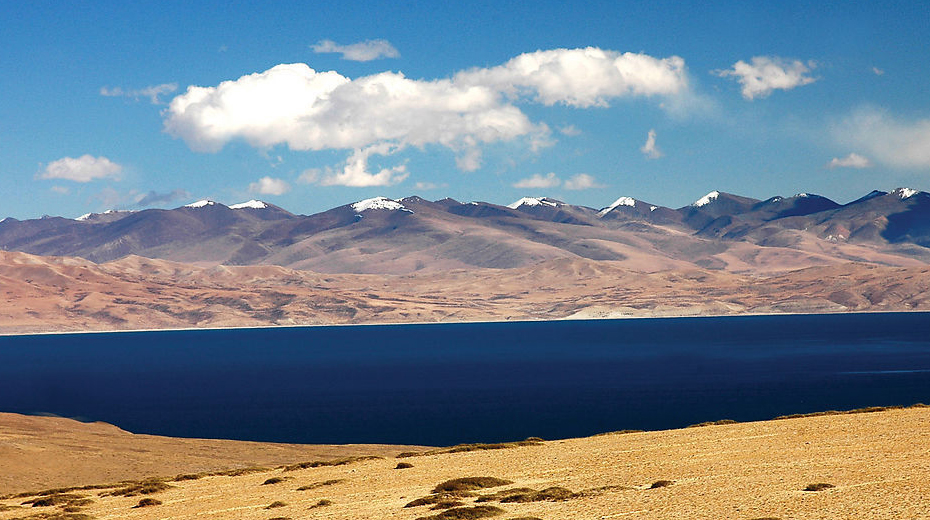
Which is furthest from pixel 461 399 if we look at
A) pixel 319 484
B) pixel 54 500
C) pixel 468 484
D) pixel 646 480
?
pixel 646 480

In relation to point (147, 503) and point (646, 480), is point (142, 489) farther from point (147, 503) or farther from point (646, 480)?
point (646, 480)

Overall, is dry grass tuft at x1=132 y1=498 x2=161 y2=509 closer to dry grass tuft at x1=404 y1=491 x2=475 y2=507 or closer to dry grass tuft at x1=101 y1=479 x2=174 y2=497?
dry grass tuft at x1=101 y1=479 x2=174 y2=497

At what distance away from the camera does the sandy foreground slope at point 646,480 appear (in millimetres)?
31672

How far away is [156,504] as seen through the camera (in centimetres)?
4191

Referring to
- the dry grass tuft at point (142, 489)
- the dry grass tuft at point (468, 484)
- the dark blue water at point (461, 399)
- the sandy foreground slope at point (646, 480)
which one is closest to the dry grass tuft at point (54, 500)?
the sandy foreground slope at point (646, 480)

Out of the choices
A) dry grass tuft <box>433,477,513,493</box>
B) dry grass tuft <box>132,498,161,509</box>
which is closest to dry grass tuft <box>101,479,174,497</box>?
dry grass tuft <box>132,498,161,509</box>

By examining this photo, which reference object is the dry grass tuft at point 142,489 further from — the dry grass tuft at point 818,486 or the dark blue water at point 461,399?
the dark blue water at point 461,399

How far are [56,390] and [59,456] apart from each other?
112685 millimetres

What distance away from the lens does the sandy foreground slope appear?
104 feet

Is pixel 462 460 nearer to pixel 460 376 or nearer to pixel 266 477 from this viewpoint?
pixel 266 477

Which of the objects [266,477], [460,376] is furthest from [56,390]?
[266,477]

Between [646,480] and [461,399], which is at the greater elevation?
[646,480]

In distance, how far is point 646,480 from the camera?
37.6m

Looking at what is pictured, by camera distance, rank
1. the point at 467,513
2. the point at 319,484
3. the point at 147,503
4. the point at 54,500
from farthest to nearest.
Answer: the point at 54,500
the point at 319,484
the point at 147,503
the point at 467,513
